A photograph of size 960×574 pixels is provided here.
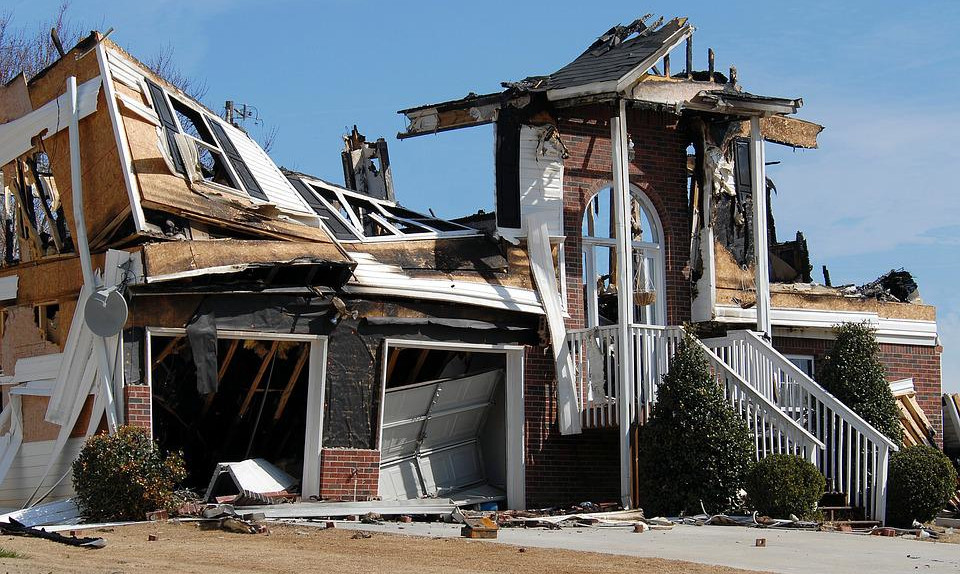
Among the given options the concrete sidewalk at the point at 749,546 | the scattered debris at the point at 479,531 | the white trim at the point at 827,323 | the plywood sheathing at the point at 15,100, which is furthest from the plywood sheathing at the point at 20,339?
the white trim at the point at 827,323

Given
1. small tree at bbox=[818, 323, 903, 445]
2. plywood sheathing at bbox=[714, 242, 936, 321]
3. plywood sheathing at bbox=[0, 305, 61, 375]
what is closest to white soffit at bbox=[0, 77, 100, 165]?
plywood sheathing at bbox=[0, 305, 61, 375]

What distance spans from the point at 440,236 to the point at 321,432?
3.51 meters

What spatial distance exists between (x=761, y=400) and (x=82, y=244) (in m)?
8.55

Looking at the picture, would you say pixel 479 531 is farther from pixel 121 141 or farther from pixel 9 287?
pixel 9 287

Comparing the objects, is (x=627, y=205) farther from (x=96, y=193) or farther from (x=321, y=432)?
(x=96, y=193)

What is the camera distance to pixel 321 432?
1755 cm

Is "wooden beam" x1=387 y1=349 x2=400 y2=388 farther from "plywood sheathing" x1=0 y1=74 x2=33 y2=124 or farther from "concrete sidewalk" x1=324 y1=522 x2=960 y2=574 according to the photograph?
"plywood sheathing" x1=0 y1=74 x2=33 y2=124

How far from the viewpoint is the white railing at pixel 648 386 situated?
17.8m

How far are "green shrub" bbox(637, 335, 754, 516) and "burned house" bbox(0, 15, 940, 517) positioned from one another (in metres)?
0.76

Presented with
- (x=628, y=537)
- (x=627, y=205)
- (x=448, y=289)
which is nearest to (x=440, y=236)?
(x=448, y=289)

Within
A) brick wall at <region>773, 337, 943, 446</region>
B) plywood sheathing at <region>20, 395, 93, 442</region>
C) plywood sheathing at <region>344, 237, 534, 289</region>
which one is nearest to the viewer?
plywood sheathing at <region>20, 395, 93, 442</region>

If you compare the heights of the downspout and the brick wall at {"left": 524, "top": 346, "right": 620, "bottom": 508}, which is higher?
the downspout

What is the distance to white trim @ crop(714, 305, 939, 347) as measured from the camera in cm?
2155

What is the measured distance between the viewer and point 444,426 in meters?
20.3
